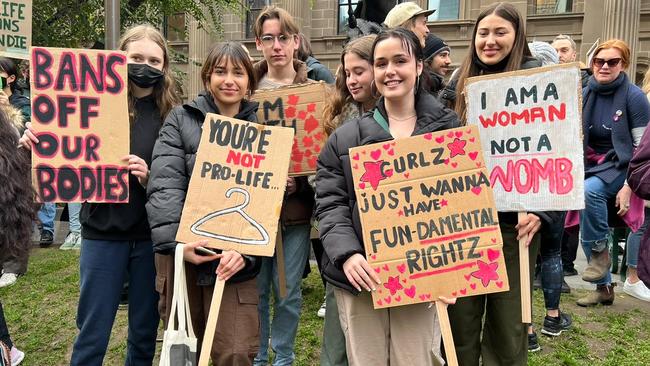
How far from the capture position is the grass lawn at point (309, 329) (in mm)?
3721

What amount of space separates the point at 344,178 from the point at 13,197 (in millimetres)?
1293

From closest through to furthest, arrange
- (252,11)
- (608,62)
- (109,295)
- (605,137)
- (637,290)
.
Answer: (109,295), (608,62), (605,137), (637,290), (252,11)

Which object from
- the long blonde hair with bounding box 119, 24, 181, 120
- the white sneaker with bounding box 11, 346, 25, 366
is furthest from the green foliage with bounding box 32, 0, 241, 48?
the long blonde hair with bounding box 119, 24, 181, 120

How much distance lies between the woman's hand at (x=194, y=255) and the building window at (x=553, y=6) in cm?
1488

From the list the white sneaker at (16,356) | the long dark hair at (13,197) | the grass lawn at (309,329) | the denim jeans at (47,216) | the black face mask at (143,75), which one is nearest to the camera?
the long dark hair at (13,197)

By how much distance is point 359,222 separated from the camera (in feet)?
7.80

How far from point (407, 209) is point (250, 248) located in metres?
0.74

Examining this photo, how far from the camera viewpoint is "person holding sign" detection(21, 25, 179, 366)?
8.93 ft

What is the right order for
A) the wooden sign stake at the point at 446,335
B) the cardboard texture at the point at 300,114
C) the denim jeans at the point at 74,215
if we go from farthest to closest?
1. the denim jeans at the point at 74,215
2. the cardboard texture at the point at 300,114
3. the wooden sign stake at the point at 446,335

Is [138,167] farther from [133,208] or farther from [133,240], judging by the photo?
[133,240]

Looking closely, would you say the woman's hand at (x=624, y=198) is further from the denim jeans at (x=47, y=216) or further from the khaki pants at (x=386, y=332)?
the denim jeans at (x=47, y=216)

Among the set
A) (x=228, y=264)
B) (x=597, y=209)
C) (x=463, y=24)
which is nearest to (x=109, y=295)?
(x=228, y=264)

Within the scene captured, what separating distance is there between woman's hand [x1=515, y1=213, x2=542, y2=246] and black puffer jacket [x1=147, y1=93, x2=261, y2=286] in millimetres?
1273

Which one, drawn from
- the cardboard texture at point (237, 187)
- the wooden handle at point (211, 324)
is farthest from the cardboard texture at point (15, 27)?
the wooden handle at point (211, 324)
